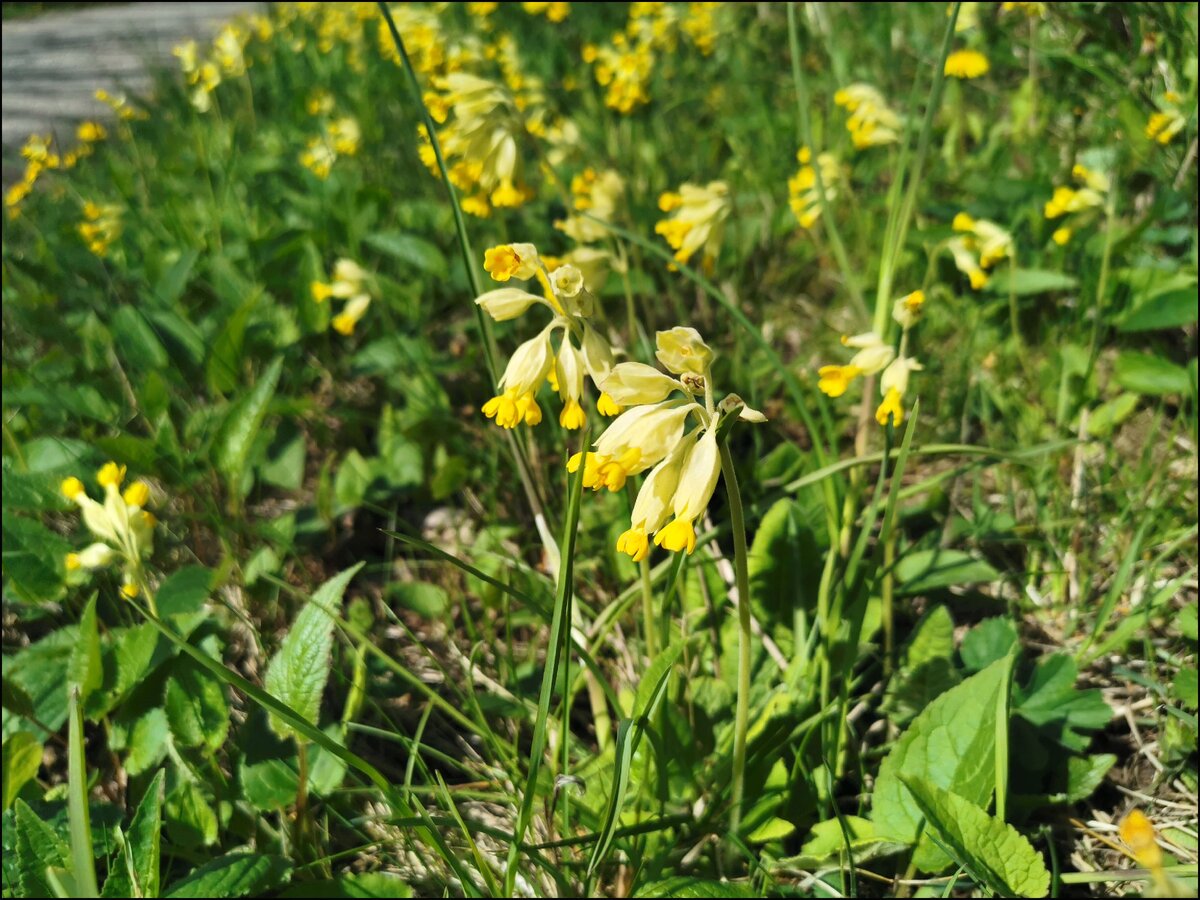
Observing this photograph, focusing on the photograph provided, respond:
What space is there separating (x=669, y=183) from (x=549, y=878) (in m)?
2.93

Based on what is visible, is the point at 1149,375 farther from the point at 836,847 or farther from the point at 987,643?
the point at 836,847

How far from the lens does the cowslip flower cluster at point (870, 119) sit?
2.61m

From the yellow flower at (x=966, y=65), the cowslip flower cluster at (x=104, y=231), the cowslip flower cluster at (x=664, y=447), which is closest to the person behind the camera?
the cowslip flower cluster at (x=664, y=447)

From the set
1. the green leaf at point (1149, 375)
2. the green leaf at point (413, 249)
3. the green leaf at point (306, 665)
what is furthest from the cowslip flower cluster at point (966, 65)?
the green leaf at point (306, 665)

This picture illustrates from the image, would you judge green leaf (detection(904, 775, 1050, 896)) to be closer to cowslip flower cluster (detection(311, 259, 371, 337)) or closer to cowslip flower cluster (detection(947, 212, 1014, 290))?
cowslip flower cluster (detection(947, 212, 1014, 290))

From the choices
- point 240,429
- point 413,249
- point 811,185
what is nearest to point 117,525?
point 240,429

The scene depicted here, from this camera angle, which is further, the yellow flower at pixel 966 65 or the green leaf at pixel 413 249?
the green leaf at pixel 413 249

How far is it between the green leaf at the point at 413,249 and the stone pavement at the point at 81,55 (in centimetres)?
335

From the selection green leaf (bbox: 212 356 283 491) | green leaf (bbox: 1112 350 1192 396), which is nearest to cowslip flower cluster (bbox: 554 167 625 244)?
green leaf (bbox: 212 356 283 491)

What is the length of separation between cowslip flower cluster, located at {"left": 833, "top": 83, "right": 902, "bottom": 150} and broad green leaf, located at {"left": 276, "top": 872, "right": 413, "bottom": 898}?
215cm

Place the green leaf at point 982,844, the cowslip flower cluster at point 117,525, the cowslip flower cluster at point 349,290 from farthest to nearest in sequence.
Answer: the cowslip flower cluster at point 349,290 → the cowslip flower cluster at point 117,525 → the green leaf at point 982,844

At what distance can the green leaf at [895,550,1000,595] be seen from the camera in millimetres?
1821

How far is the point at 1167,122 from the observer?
7.97ft

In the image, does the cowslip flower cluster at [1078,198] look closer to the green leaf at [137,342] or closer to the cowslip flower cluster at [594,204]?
the cowslip flower cluster at [594,204]
